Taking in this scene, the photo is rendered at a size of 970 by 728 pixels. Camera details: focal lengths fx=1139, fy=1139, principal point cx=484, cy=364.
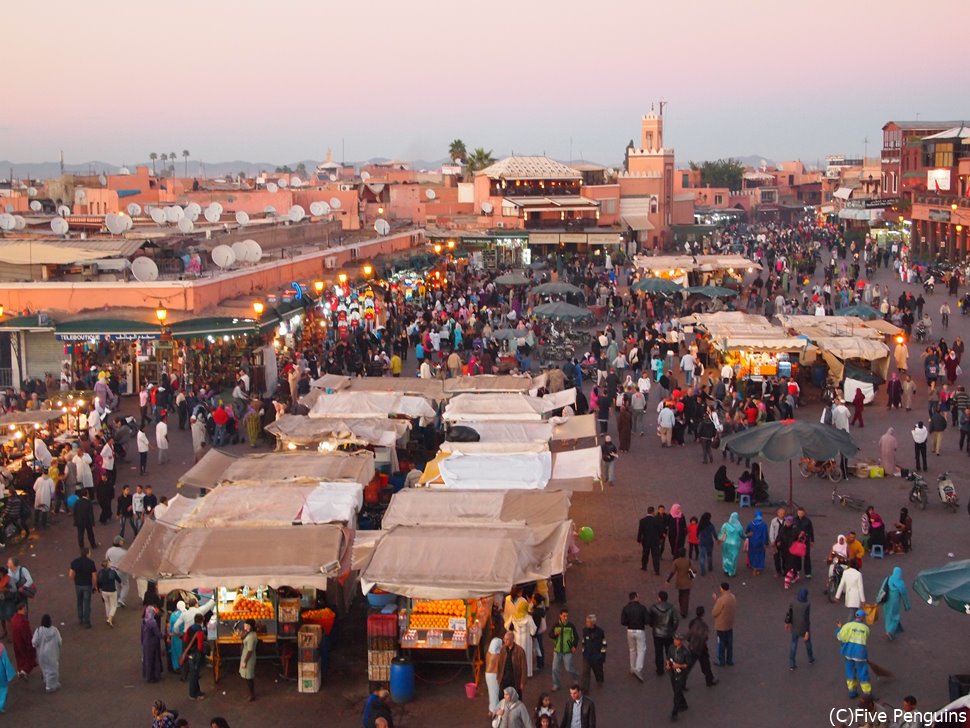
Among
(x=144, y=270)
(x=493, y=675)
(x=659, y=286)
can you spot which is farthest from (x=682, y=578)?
(x=659, y=286)

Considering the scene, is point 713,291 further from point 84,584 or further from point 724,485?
point 84,584

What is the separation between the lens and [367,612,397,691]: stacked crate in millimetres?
11008

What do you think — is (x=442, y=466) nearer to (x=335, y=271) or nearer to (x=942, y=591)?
(x=942, y=591)

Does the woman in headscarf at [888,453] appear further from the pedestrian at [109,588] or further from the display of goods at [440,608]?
the pedestrian at [109,588]

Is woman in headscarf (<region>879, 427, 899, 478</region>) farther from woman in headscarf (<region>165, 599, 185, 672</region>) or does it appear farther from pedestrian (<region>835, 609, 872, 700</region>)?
woman in headscarf (<region>165, 599, 185, 672</region>)

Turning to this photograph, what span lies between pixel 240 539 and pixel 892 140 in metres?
72.8

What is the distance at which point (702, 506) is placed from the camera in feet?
55.5

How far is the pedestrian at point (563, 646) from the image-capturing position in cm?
1086

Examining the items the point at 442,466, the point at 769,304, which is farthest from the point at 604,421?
the point at 769,304

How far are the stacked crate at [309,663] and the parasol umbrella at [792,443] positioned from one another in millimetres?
7026

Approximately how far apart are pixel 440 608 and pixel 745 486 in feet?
22.6

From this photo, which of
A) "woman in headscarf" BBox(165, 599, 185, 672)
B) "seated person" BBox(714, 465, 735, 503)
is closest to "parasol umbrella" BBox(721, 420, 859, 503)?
"seated person" BBox(714, 465, 735, 503)

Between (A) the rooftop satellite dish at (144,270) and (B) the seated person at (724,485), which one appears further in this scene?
(A) the rooftop satellite dish at (144,270)

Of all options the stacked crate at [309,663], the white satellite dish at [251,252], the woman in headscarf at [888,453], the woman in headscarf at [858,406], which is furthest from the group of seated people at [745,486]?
the white satellite dish at [251,252]
